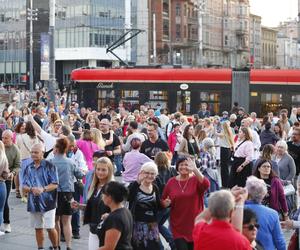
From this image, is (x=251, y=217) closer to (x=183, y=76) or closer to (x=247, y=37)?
(x=183, y=76)

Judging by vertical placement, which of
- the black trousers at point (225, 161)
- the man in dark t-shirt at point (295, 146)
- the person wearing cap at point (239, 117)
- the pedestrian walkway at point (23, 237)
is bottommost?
the pedestrian walkway at point (23, 237)

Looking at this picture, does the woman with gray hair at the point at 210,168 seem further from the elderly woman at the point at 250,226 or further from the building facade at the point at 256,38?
the building facade at the point at 256,38

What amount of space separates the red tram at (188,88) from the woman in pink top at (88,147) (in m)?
18.7

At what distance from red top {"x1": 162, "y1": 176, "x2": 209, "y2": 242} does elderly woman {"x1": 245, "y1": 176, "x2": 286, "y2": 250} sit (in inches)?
55.3

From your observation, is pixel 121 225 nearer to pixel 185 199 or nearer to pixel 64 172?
pixel 185 199

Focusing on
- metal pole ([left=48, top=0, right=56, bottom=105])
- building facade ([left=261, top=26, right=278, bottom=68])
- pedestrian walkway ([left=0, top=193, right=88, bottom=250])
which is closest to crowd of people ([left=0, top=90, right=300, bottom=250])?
pedestrian walkway ([left=0, top=193, right=88, bottom=250])

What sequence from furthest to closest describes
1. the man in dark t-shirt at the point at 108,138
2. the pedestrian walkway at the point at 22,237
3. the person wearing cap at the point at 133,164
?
the man in dark t-shirt at the point at 108,138
the person wearing cap at the point at 133,164
the pedestrian walkway at the point at 22,237

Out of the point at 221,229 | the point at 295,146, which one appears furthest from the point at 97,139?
the point at 221,229

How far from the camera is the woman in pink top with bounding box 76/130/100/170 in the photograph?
1257 cm

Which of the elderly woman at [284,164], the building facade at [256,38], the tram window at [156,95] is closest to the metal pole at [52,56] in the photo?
the tram window at [156,95]

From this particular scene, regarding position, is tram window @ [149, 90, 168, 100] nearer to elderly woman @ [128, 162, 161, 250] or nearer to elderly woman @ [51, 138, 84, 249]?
elderly woman @ [51, 138, 84, 249]

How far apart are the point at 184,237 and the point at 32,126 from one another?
586 cm

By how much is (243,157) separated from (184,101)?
17.3 m

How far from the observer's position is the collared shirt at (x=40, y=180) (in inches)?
384
